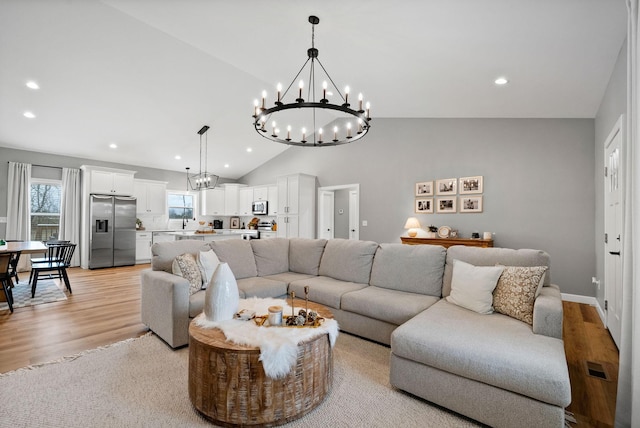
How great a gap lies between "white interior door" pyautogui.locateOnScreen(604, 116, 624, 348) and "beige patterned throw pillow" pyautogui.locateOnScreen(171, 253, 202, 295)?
3.88 m

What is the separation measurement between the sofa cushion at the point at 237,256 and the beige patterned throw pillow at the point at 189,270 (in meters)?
0.45

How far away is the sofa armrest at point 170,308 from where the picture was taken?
102 inches

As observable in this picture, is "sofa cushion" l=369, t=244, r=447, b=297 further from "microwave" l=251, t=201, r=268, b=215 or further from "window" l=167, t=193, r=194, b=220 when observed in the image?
"window" l=167, t=193, r=194, b=220

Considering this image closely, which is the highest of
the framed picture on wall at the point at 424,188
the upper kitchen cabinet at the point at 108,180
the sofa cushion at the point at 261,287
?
the upper kitchen cabinet at the point at 108,180

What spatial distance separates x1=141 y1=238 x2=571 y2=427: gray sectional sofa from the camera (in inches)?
62.2

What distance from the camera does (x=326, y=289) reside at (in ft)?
10.1

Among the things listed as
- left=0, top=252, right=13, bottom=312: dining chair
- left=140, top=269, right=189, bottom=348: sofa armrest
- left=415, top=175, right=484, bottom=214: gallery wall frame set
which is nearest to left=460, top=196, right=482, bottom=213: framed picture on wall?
left=415, top=175, right=484, bottom=214: gallery wall frame set

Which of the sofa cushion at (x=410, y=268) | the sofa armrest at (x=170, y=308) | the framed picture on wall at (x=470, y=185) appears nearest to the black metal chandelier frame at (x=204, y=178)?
the sofa armrest at (x=170, y=308)

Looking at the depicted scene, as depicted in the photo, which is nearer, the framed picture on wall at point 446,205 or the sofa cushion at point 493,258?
the sofa cushion at point 493,258

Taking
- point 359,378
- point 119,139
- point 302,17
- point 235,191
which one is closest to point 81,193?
point 119,139

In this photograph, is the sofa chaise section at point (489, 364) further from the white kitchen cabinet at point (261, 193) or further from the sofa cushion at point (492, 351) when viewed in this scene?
the white kitchen cabinet at point (261, 193)

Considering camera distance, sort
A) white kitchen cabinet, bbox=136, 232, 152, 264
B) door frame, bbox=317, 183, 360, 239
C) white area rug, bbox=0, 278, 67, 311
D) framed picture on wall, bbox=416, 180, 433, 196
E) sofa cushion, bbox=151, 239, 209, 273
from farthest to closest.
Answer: white kitchen cabinet, bbox=136, 232, 152, 264, door frame, bbox=317, 183, 360, 239, framed picture on wall, bbox=416, 180, 433, 196, white area rug, bbox=0, 278, 67, 311, sofa cushion, bbox=151, 239, 209, 273

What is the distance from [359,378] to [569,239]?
4045 millimetres

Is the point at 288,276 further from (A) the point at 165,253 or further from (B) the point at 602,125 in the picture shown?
(B) the point at 602,125
